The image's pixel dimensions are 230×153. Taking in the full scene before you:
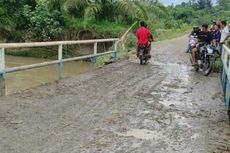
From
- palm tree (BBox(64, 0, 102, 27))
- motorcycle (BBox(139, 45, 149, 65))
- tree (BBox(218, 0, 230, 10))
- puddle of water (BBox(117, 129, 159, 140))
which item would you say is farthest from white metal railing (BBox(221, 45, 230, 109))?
tree (BBox(218, 0, 230, 10))

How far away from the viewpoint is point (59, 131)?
20.4ft

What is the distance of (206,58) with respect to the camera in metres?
13.6

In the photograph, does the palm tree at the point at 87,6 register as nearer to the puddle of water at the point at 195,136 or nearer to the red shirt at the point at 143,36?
the red shirt at the point at 143,36

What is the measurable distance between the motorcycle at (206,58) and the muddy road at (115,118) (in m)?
1.94

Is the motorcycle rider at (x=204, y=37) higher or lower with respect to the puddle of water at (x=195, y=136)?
higher

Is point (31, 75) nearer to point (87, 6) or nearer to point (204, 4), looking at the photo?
point (87, 6)

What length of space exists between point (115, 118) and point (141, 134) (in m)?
0.91

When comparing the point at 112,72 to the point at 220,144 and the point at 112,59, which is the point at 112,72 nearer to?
the point at 112,59

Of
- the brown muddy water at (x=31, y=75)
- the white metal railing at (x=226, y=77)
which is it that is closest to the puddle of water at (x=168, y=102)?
the white metal railing at (x=226, y=77)

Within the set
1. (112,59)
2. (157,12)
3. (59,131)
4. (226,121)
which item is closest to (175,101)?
(226,121)

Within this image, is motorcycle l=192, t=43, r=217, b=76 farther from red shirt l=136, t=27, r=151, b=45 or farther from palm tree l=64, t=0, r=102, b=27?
palm tree l=64, t=0, r=102, b=27

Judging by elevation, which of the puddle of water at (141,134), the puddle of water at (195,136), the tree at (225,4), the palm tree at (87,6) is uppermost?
the tree at (225,4)

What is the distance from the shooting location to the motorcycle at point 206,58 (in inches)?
529

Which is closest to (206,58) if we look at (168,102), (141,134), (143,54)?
(143,54)
